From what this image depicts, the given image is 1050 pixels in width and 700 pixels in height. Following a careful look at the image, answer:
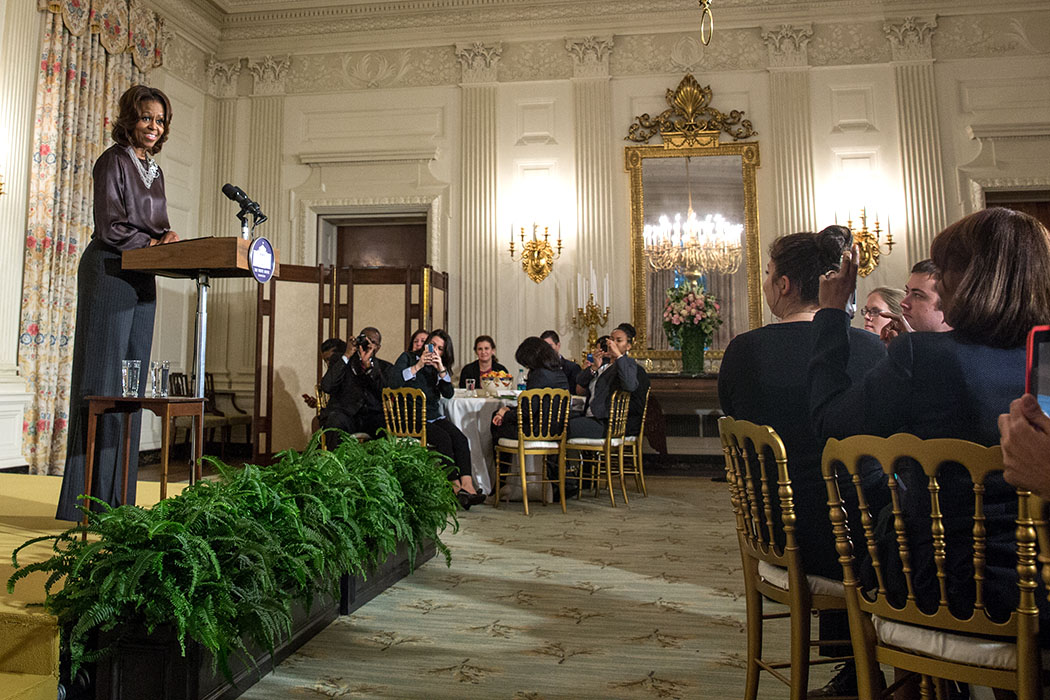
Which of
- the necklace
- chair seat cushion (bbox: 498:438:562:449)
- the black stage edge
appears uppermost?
the necklace

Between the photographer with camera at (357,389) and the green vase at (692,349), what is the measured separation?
3000mm

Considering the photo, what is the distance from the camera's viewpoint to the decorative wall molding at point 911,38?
7.31 meters

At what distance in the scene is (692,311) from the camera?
698 cm

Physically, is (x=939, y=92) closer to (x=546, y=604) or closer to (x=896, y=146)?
(x=896, y=146)

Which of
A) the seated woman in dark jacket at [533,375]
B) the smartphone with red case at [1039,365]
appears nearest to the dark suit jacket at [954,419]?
the smartphone with red case at [1039,365]

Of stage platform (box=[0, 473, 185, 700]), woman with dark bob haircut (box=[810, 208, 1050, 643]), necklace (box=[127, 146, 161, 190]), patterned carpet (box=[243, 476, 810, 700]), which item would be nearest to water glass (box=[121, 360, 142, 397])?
stage platform (box=[0, 473, 185, 700])

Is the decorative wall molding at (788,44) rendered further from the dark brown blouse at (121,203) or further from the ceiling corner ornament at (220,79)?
the dark brown blouse at (121,203)

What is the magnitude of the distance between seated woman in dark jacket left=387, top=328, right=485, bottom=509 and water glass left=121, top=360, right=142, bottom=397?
271 cm

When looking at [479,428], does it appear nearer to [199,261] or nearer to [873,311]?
[873,311]

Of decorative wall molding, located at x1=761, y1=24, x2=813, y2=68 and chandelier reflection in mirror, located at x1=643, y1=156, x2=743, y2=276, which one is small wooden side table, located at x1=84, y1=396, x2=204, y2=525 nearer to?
chandelier reflection in mirror, located at x1=643, y1=156, x2=743, y2=276

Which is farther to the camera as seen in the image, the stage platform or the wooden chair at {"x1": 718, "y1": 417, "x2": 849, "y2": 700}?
the stage platform

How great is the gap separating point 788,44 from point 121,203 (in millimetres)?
7022

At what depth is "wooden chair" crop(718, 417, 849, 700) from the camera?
158 centimetres

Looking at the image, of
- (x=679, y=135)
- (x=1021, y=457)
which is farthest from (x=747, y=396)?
(x=679, y=135)
